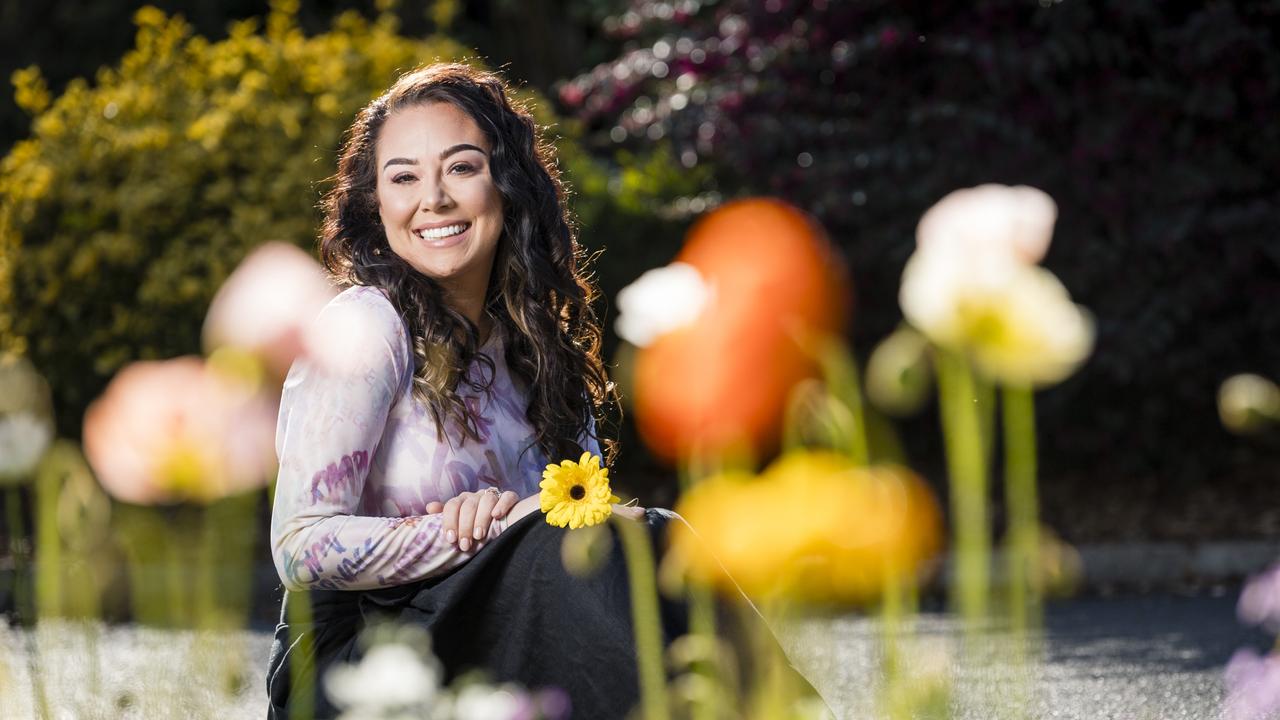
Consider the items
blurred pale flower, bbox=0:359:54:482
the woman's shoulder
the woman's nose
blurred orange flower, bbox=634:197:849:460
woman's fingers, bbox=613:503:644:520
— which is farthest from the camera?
blurred orange flower, bbox=634:197:849:460

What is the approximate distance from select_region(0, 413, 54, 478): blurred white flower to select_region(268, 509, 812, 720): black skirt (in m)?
0.97

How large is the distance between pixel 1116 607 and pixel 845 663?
1.74 m

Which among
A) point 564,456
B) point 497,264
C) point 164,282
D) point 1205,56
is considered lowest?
point 564,456

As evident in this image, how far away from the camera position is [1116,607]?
6762 mm

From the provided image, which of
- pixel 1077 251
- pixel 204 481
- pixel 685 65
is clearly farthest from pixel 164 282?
pixel 204 481

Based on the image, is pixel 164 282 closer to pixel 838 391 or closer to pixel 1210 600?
pixel 1210 600

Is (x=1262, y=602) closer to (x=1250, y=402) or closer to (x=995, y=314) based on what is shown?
(x=1250, y=402)

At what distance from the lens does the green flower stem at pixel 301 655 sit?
2297 millimetres

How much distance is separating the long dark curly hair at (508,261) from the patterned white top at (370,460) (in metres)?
0.08

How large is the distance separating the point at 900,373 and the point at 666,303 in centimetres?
29

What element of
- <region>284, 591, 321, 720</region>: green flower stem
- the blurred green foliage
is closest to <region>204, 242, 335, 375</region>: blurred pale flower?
<region>284, 591, 321, 720</region>: green flower stem

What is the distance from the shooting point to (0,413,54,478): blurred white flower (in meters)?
1.35

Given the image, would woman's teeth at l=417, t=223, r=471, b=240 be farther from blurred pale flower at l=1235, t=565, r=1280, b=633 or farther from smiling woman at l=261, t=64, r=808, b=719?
blurred pale flower at l=1235, t=565, r=1280, b=633

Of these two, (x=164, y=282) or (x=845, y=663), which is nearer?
(x=845, y=663)
